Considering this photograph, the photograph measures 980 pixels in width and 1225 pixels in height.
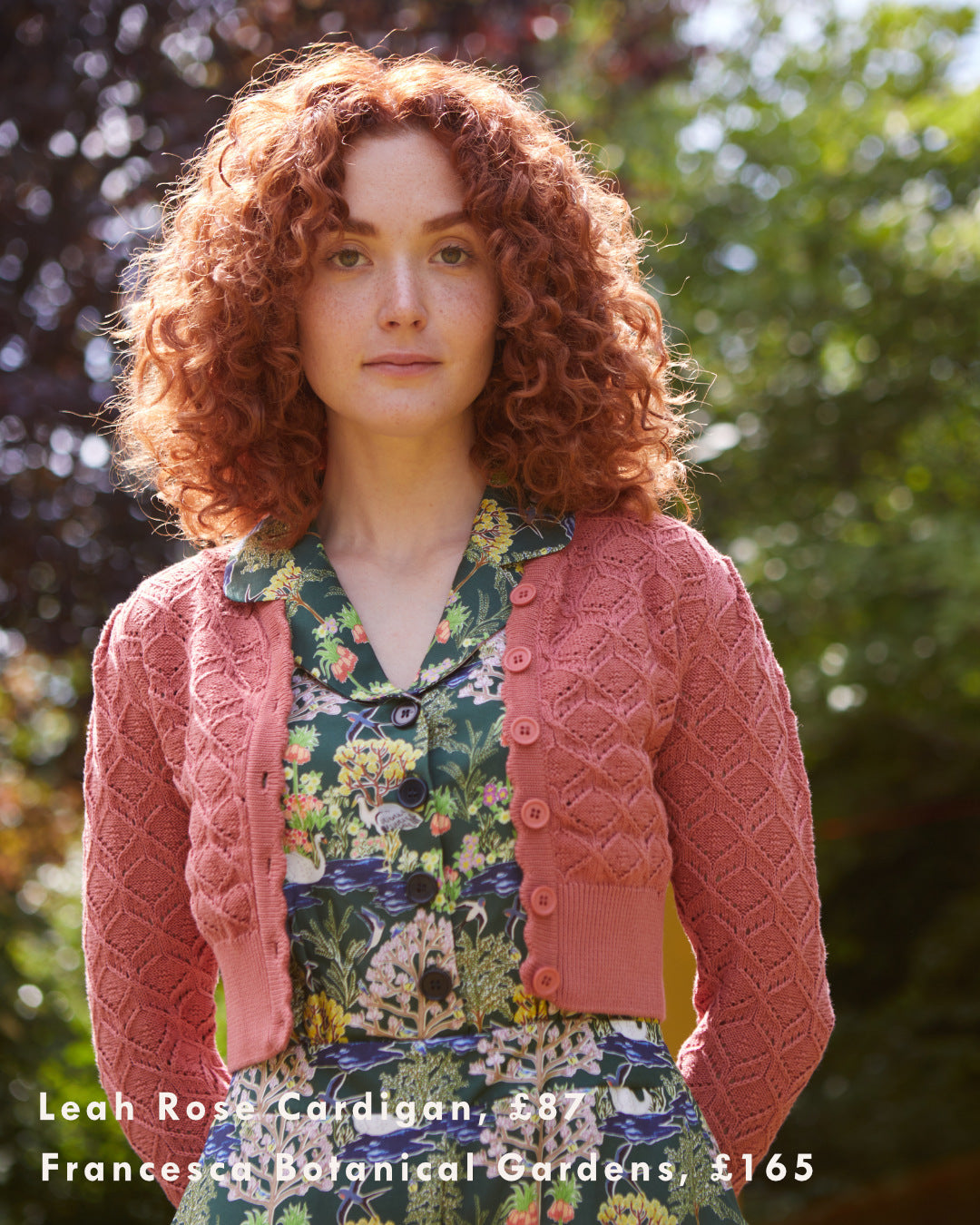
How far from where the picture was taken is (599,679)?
1.57 meters

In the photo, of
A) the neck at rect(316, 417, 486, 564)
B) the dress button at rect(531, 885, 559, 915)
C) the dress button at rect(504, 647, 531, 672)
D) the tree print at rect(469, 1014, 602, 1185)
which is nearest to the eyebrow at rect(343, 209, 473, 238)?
the neck at rect(316, 417, 486, 564)

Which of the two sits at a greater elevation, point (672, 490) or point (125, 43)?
point (125, 43)

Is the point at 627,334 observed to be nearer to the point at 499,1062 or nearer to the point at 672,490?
the point at 672,490

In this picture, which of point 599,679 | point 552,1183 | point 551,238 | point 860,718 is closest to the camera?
point 552,1183

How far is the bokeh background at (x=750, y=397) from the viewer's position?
10.8 ft

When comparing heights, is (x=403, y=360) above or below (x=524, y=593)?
above

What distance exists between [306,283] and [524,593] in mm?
439

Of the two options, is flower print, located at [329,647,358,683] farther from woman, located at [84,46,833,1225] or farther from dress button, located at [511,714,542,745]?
dress button, located at [511,714,542,745]

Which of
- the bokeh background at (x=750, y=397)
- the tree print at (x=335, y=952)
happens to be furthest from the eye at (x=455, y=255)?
the bokeh background at (x=750, y=397)

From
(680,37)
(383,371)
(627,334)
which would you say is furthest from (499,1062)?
(680,37)

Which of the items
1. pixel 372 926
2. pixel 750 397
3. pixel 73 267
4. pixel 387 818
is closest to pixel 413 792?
pixel 387 818

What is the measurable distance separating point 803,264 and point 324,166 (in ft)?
10.9

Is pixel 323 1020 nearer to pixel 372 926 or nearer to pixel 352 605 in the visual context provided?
pixel 372 926

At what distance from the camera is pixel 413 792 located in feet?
4.92
